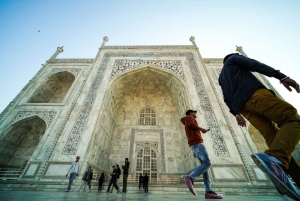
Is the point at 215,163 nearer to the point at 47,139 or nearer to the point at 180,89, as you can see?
the point at 180,89

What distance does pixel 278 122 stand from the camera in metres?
1.51

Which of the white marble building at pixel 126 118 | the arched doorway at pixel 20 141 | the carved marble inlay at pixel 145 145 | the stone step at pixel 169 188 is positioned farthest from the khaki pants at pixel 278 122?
the arched doorway at pixel 20 141

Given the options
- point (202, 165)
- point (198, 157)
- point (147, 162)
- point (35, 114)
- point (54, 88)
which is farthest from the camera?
point (54, 88)

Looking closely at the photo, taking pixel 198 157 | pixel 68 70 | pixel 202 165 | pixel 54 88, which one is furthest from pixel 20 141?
pixel 202 165

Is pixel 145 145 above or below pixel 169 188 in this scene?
above

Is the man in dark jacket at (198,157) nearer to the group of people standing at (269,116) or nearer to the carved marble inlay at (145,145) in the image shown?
the group of people standing at (269,116)

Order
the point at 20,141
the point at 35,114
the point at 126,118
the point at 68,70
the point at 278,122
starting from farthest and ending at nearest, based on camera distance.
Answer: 1. the point at 68,70
2. the point at 126,118
3. the point at 20,141
4. the point at 35,114
5. the point at 278,122

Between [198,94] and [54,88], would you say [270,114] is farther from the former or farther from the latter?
[54,88]

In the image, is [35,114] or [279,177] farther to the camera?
[35,114]

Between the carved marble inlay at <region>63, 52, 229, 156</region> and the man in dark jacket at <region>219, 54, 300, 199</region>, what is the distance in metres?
5.27

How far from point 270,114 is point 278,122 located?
11cm

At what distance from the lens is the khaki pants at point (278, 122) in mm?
1300

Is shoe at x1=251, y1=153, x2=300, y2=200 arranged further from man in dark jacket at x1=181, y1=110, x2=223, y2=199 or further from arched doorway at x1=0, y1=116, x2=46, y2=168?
arched doorway at x1=0, y1=116, x2=46, y2=168

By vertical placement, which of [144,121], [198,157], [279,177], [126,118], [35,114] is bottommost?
[279,177]
